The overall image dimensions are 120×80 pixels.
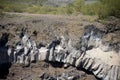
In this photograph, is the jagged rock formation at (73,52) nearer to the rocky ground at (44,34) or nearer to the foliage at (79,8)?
the rocky ground at (44,34)

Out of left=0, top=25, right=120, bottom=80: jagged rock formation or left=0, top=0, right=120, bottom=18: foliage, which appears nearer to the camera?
left=0, top=25, right=120, bottom=80: jagged rock formation

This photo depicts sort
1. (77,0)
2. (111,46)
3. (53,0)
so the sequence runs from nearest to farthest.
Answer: (111,46) → (77,0) → (53,0)

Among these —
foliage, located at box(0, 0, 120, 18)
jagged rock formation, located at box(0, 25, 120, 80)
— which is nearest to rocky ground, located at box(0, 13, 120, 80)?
jagged rock formation, located at box(0, 25, 120, 80)

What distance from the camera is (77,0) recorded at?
40.4 ft

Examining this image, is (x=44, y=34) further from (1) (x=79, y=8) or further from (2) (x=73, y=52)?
(1) (x=79, y=8)

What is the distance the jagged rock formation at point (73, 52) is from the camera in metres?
8.40

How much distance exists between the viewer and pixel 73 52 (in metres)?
8.45

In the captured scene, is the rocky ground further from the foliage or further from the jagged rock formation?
the foliage

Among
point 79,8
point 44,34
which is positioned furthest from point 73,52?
point 79,8

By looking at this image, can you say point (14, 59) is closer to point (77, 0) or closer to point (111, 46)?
point (111, 46)

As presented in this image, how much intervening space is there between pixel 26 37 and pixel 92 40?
191 cm

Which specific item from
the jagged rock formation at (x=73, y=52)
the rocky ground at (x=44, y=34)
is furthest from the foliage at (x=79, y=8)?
the jagged rock formation at (x=73, y=52)

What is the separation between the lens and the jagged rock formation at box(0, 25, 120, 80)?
8.40 m

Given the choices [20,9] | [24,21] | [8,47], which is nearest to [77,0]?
[20,9]
